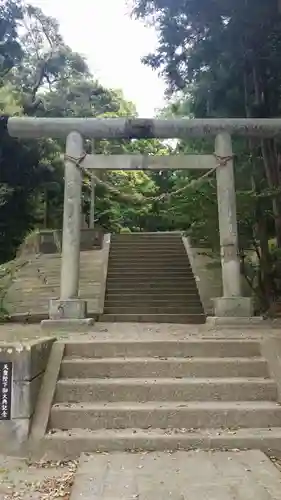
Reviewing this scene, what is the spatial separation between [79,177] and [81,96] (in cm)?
1727

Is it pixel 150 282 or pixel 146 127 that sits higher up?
pixel 146 127

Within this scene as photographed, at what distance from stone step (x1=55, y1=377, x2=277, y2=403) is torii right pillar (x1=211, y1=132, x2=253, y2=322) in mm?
2970

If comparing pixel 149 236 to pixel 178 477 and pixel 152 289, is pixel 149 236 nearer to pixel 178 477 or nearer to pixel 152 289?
pixel 152 289

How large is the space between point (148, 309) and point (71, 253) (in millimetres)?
2999

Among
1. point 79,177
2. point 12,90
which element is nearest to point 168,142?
point 12,90

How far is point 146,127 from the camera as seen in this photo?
8.47 metres

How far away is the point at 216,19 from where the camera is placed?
9.81 meters

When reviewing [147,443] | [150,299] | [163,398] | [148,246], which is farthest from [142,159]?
[148,246]

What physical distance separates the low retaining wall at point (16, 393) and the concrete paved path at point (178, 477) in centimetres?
→ 60

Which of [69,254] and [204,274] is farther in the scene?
[204,274]

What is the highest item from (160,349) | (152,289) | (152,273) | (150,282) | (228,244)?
(228,244)

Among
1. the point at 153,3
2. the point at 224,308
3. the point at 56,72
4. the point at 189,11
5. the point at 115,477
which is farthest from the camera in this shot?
the point at 56,72

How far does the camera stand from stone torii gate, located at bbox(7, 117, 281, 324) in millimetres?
8148

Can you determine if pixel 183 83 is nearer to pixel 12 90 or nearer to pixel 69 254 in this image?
pixel 69 254
